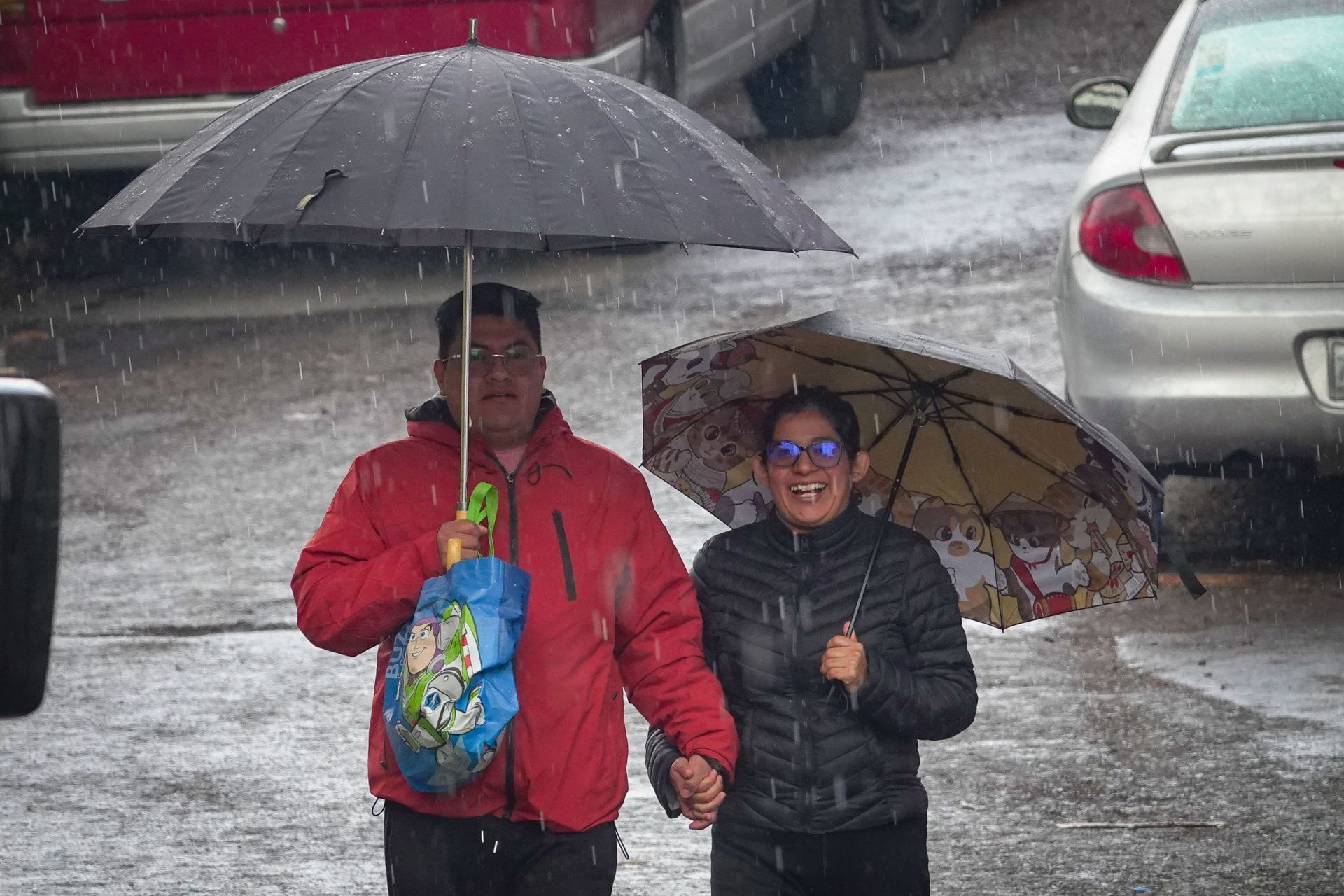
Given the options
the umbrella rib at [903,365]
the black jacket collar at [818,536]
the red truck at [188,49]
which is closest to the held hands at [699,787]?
the black jacket collar at [818,536]

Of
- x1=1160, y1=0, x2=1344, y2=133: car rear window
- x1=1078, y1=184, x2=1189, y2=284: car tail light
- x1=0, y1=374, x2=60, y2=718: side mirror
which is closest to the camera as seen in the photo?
x1=0, y1=374, x2=60, y2=718: side mirror

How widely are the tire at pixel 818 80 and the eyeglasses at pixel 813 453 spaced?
9.12 meters

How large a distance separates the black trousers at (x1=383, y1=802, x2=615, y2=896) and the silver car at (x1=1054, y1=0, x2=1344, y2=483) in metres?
2.99

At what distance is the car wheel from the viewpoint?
48.8ft

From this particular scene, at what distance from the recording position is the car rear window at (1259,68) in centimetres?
602

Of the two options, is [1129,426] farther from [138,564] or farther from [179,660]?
[138,564]

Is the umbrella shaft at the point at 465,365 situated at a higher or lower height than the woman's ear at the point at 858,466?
higher

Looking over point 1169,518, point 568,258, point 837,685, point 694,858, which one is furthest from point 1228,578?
point 568,258

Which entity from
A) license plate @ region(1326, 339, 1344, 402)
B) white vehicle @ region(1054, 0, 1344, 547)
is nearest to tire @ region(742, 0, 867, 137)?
white vehicle @ region(1054, 0, 1344, 547)

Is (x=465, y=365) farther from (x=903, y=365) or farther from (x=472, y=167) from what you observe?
(x=903, y=365)

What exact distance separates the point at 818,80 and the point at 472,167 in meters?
9.86

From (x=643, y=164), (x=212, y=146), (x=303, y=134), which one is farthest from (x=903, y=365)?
(x=212, y=146)

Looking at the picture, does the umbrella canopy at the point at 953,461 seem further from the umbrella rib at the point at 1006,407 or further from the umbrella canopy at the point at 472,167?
the umbrella canopy at the point at 472,167

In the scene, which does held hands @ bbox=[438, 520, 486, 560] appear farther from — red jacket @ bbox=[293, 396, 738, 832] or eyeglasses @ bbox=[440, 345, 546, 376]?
eyeglasses @ bbox=[440, 345, 546, 376]
